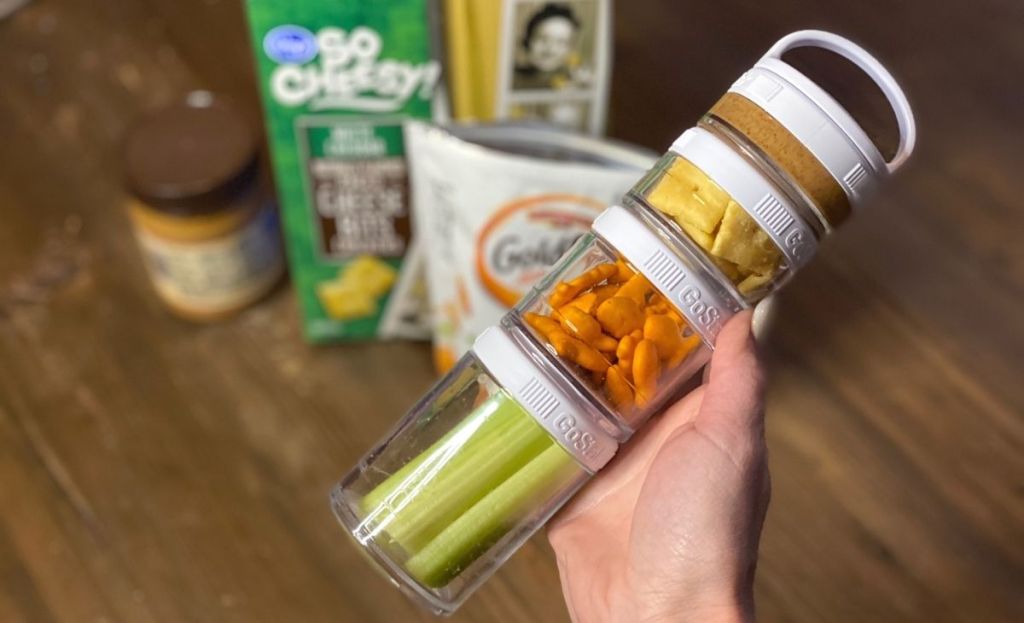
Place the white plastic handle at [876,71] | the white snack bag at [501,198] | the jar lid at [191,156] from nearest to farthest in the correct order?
the white plastic handle at [876,71] → the white snack bag at [501,198] → the jar lid at [191,156]

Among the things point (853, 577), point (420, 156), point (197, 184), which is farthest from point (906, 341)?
point (197, 184)

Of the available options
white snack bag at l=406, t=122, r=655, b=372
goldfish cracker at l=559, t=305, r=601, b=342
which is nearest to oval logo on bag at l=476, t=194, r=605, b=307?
white snack bag at l=406, t=122, r=655, b=372

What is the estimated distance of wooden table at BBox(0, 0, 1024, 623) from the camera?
80 cm

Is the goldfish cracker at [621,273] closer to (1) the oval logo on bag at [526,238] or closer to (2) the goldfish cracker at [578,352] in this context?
(2) the goldfish cracker at [578,352]

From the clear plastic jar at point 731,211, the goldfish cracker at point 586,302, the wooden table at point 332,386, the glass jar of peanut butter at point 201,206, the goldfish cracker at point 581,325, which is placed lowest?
the wooden table at point 332,386

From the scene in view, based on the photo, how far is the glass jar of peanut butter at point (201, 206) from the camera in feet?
2.72

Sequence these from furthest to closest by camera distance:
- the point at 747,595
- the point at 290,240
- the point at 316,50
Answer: the point at 290,240
the point at 316,50
the point at 747,595

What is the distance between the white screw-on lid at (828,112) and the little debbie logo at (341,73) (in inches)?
13.8

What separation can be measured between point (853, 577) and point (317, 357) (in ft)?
1.64

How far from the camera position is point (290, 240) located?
867 mm

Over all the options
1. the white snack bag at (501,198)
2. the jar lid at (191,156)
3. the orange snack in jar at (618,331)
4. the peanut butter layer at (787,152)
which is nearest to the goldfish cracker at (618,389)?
the orange snack in jar at (618,331)

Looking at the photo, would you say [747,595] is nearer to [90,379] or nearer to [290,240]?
[290,240]

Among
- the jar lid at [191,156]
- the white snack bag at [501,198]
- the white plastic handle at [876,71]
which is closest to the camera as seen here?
the white plastic handle at [876,71]

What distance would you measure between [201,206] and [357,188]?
13cm
